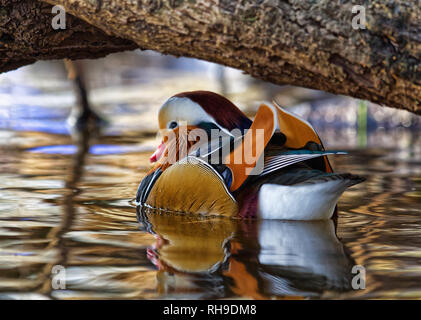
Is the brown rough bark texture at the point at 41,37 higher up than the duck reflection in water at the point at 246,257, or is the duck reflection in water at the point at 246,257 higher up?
the brown rough bark texture at the point at 41,37

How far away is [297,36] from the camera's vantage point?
388 centimetres

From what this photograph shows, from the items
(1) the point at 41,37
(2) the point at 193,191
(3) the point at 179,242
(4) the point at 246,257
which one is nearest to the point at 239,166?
(2) the point at 193,191

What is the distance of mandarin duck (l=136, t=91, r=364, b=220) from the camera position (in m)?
4.34

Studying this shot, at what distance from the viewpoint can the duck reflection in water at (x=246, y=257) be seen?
3.16m

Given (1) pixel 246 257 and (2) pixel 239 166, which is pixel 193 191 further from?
(1) pixel 246 257

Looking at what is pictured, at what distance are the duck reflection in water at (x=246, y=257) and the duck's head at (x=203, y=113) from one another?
631 mm

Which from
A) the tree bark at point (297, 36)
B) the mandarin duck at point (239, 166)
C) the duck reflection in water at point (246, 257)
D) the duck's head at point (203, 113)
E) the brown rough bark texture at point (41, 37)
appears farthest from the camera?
the duck's head at point (203, 113)

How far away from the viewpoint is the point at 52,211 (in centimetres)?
484

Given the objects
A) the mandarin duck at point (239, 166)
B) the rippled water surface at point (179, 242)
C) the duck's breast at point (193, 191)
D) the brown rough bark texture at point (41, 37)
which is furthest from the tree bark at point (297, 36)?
the rippled water surface at point (179, 242)

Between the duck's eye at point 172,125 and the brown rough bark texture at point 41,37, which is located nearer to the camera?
the brown rough bark texture at point 41,37

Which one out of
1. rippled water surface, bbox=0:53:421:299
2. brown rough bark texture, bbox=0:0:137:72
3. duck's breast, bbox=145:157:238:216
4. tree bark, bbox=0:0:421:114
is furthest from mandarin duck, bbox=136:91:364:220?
brown rough bark texture, bbox=0:0:137:72

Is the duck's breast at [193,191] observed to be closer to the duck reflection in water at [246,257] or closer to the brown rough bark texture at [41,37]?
the duck reflection in water at [246,257]
